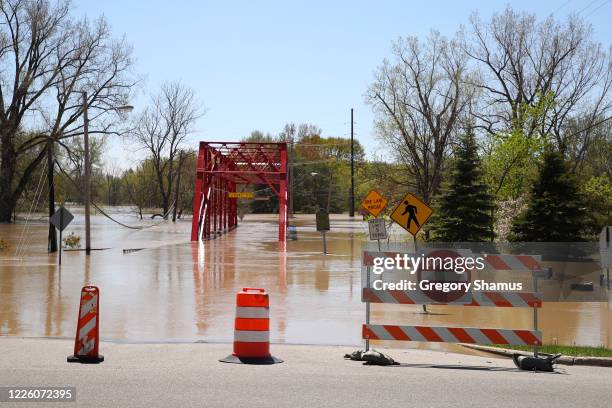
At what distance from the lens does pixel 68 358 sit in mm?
9914

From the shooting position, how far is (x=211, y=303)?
57.9 ft

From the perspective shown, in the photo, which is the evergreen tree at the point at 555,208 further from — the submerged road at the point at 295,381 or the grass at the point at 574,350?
the submerged road at the point at 295,381

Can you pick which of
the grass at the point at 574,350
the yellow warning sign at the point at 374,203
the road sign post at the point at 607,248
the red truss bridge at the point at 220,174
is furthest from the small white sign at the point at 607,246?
the red truss bridge at the point at 220,174

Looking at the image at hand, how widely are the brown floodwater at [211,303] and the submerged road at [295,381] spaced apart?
2.14 m

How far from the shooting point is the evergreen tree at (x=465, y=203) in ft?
97.5

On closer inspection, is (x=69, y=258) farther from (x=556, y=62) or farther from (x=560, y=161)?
(x=556, y=62)

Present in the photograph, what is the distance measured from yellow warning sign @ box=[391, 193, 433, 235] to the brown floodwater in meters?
2.09

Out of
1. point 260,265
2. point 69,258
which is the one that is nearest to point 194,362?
point 260,265

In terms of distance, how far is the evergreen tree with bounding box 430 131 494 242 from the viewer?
29.7 meters

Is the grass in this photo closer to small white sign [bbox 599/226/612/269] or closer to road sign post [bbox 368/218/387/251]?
small white sign [bbox 599/226/612/269]

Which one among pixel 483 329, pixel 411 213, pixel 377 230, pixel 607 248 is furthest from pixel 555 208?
pixel 483 329

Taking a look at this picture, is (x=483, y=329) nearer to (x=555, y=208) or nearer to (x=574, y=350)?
(x=574, y=350)

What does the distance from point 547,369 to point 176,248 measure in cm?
2847

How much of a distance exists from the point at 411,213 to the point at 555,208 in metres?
12.0
